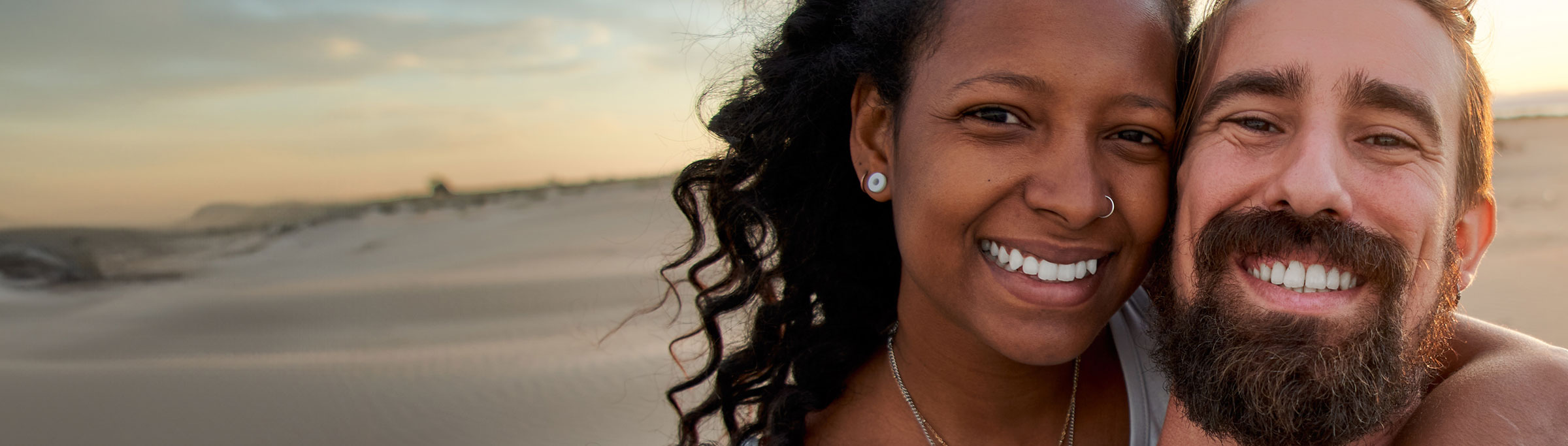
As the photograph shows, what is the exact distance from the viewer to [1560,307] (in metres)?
8.94

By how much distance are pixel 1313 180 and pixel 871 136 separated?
44.3 inches

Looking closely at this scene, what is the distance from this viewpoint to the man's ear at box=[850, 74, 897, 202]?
8.46 ft

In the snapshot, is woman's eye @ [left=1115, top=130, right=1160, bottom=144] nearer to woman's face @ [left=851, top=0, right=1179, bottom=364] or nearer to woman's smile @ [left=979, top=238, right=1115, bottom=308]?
woman's face @ [left=851, top=0, right=1179, bottom=364]

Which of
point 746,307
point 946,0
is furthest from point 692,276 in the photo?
point 946,0

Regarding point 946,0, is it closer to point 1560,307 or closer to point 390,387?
point 390,387

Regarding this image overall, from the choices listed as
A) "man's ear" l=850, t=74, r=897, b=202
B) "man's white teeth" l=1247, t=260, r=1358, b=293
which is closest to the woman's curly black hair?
"man's ear" l=850, t=74, r=897, b=202

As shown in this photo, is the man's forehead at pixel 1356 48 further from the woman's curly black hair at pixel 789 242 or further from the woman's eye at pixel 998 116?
the woman's curly black hair at pixel 789 242

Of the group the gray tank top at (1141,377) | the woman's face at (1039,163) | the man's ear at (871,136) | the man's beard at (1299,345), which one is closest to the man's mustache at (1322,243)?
the man's beard at (1299,345)

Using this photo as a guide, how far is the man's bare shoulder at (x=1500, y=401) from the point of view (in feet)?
6.09

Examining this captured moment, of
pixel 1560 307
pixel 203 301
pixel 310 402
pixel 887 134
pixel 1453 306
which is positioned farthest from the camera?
pixel 1560 307

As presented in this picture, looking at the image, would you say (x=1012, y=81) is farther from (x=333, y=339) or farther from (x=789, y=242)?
(x=333, y=339)

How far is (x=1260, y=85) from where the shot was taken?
6.46ft

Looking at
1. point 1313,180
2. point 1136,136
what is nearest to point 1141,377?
point 1136,136

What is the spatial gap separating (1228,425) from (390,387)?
237 inches
